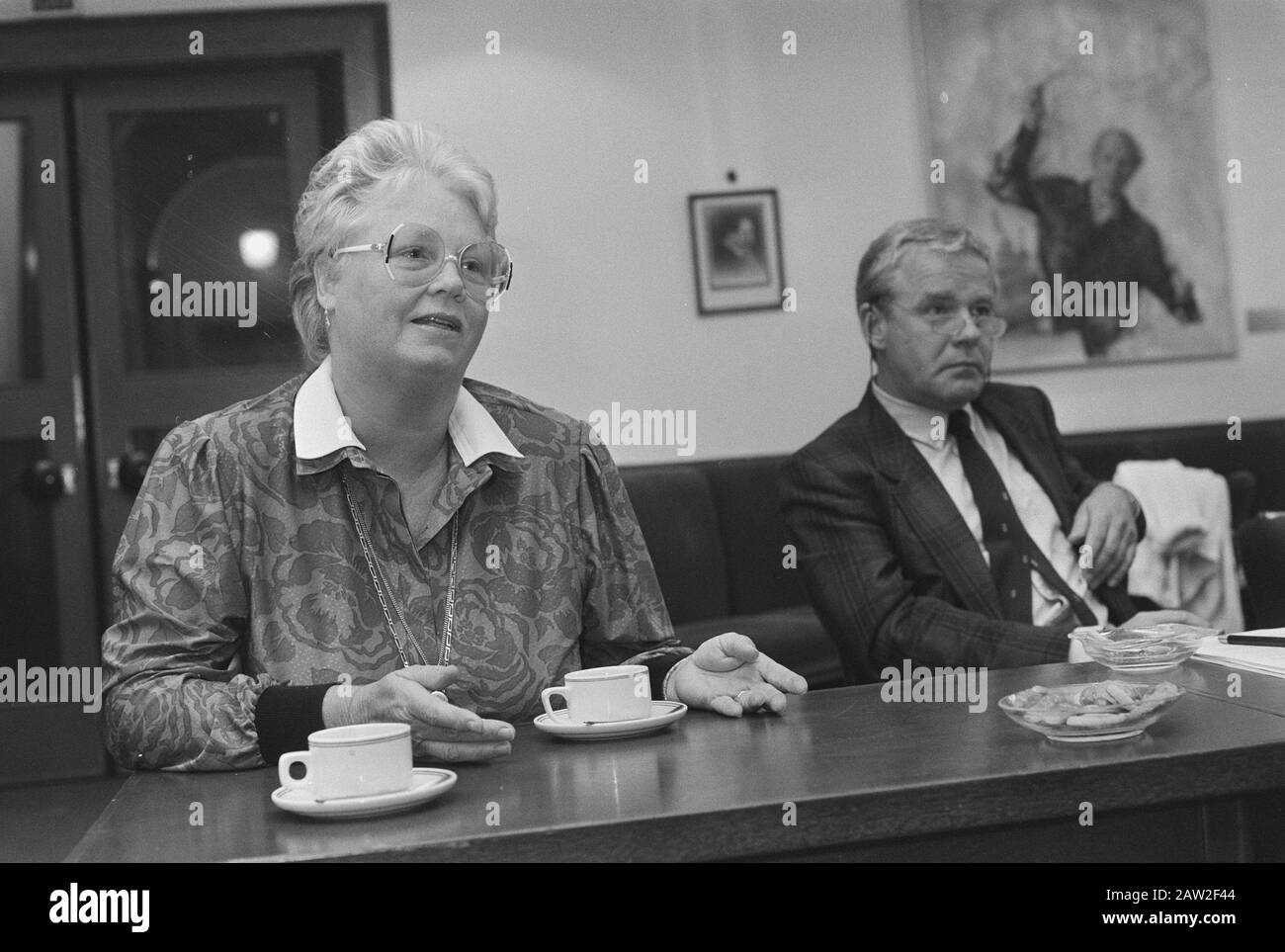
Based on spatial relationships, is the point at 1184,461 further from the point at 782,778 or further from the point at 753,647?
the point at 782,778

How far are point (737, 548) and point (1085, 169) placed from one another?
5.72 ft

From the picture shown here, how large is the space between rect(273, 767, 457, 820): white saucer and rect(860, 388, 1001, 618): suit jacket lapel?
1.25m

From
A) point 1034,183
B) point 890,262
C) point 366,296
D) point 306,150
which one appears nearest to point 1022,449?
point 890,262

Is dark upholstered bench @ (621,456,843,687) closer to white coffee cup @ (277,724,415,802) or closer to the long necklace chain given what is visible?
the long necklace chain

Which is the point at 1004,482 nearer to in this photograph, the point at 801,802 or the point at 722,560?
the point at 722,560

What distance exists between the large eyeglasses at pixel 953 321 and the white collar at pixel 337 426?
0.96 m

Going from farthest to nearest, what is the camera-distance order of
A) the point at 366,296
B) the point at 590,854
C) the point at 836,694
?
the point at 366,296 → the point at 836,694 → the point at 590,854

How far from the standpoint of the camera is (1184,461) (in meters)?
3.59

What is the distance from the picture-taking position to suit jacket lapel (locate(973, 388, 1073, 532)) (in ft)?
7.47

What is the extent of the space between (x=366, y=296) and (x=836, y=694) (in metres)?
0.70

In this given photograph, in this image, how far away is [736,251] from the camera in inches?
148

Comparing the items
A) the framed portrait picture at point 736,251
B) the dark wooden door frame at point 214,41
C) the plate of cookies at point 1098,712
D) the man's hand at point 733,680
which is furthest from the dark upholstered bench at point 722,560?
the plate of cookies at point 1098,712

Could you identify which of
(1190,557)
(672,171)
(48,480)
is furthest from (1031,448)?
(48,480)

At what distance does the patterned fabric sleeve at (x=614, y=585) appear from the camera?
5.24ft
